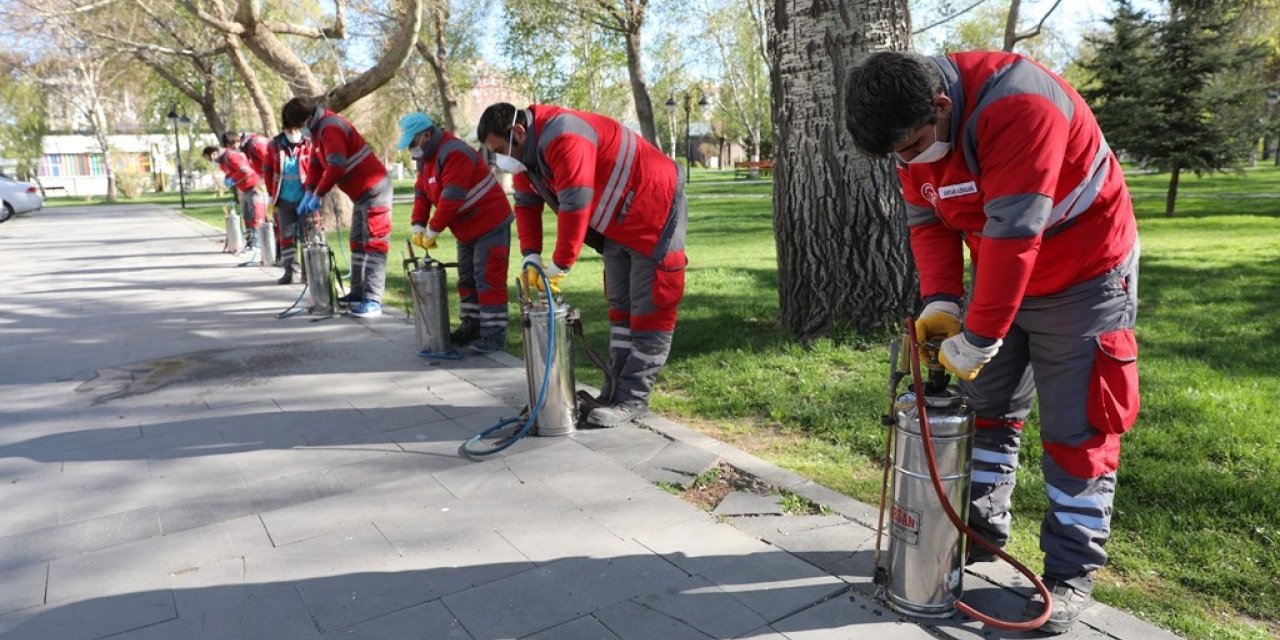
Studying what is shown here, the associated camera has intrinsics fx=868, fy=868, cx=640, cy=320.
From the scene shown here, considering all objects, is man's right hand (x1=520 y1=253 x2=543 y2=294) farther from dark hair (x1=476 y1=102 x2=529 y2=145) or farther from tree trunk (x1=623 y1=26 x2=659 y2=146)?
tree trunk (x1=623 y1=26 x2=659 y2=146)

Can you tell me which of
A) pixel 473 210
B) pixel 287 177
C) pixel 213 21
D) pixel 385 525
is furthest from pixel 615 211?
pixel 213 21

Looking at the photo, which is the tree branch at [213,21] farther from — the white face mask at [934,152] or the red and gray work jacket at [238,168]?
the white face mask at [934,152]

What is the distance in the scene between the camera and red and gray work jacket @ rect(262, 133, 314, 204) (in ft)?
31.1

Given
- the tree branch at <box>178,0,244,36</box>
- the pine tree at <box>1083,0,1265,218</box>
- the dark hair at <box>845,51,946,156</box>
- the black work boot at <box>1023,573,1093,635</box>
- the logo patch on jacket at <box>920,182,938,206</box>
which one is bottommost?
the black work boot at <box>1023,573,1093,635</box>

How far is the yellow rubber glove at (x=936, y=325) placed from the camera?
2.76 meters

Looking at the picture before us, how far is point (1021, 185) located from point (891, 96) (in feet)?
1.35

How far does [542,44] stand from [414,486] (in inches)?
936

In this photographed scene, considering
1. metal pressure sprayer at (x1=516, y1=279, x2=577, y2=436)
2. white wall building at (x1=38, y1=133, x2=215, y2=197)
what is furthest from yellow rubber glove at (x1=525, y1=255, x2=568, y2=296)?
white wall building at (x1=38, y1=133, x2=215, y2=197)

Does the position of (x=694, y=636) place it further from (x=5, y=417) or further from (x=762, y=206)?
(x=762, y=206)

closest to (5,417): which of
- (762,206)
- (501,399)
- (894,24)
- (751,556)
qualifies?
(501,399)

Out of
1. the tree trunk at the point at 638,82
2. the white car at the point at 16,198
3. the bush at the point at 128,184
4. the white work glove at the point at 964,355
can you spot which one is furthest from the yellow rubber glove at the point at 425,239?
the bush at the point at 128,184

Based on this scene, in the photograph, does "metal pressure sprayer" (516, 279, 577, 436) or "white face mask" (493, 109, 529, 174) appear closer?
"white face mask" (493, 109, 529, 174)

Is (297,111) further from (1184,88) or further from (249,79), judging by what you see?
(1184,88)

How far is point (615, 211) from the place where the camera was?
15.1 ft
